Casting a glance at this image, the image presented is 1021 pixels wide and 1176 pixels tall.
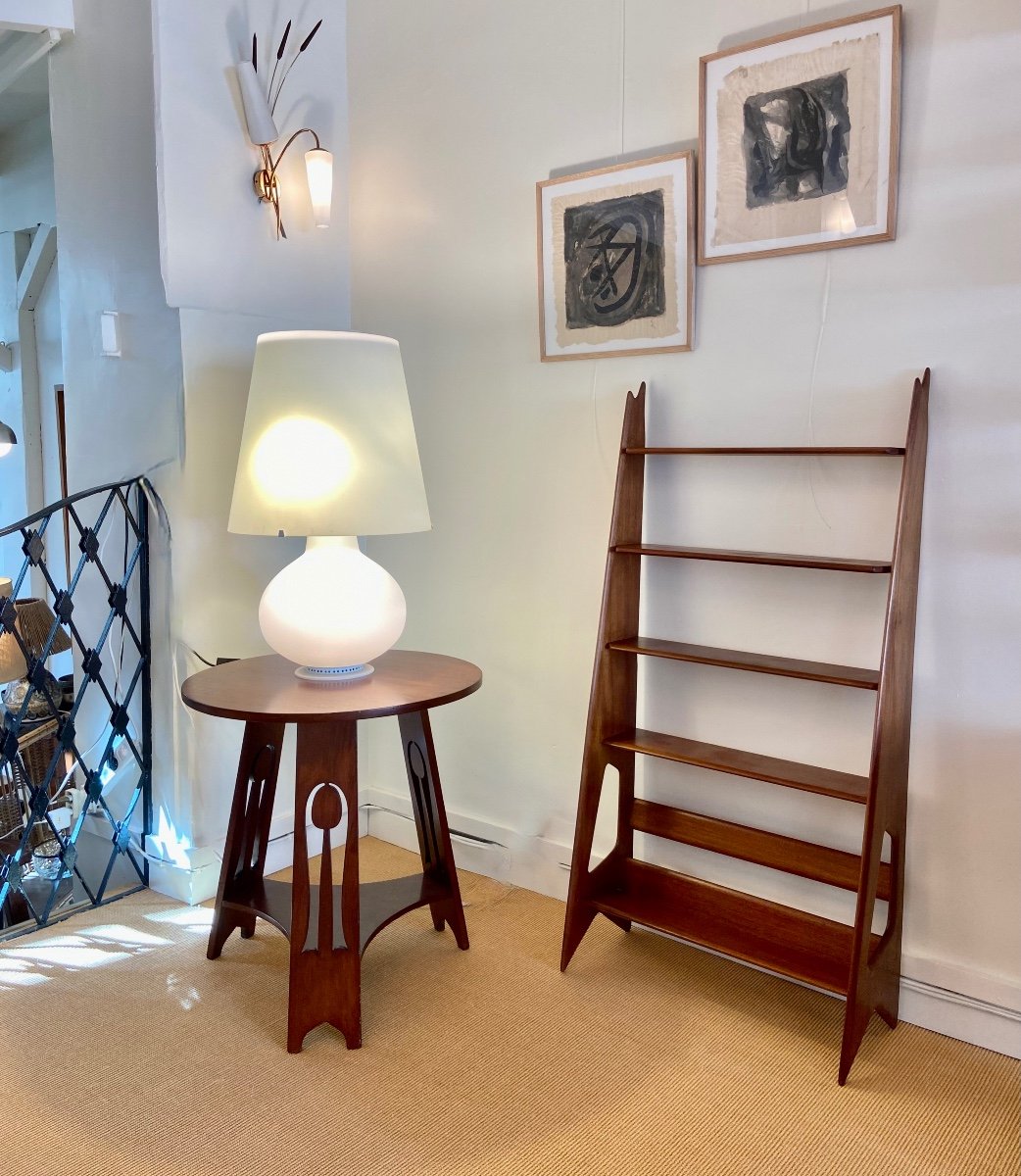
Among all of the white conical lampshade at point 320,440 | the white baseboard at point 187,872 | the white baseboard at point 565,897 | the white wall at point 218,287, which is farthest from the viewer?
the white baseboard at point 187,872

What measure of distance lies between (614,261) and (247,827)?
1.67 m

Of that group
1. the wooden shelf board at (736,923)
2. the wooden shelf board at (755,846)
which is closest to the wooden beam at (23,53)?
the wooden shelf board at (755,846)

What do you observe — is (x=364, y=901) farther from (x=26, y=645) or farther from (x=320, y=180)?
(x=320, y=180)

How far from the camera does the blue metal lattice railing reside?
2652mm

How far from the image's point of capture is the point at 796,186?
2.17 meters

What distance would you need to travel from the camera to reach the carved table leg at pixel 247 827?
236 centimetres

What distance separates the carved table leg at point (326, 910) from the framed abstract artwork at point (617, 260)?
3.85 feet

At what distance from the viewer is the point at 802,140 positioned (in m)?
2.15

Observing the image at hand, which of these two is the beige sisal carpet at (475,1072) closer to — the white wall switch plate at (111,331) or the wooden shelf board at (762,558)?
the wooden shelf board at (762,558)

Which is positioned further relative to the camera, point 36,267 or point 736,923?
point 36,267

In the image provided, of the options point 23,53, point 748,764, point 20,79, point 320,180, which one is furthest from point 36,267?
point 748,764

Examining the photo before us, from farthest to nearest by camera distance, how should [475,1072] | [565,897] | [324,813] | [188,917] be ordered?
[565,897] < [188,917] < [324,813] < [475,1072]

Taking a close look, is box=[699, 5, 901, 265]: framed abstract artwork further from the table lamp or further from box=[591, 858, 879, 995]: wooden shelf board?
box=[591, 858, 879, 995]: wooden shelf board

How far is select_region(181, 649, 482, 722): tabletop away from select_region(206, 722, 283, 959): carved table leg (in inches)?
5.6
